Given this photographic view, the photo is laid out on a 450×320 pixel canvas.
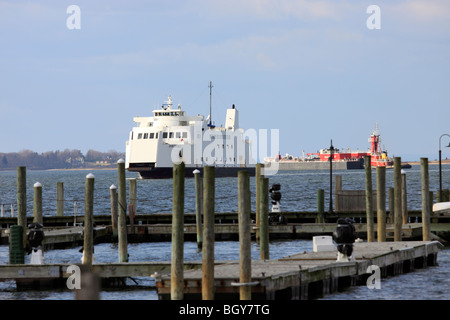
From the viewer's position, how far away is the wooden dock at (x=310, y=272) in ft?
48.8

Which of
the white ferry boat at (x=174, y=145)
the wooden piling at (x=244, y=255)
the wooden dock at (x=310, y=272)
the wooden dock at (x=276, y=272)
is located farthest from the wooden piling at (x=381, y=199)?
the white ferry boat at (x=174, y=145)

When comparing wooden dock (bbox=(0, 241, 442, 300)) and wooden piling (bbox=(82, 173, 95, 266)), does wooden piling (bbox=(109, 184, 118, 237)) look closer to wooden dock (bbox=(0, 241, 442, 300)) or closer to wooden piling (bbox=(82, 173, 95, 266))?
wooden piling (bbox=(82, 173, 95, 266))

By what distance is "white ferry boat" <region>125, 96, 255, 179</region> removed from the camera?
Result: 9775cm

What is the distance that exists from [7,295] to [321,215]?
14.0m

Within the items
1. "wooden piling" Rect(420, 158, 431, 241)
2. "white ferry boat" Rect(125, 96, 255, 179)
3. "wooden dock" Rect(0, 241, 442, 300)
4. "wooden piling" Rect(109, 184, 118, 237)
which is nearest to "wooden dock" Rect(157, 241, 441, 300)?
"wooden dock" Rect(0, 241, 442, 300)

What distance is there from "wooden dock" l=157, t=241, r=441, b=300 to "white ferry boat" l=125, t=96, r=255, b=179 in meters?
72.5

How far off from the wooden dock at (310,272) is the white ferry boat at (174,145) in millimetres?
72521

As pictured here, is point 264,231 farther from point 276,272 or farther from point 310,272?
point 276,272

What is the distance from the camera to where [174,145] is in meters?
98.4

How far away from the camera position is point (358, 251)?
20.6m
